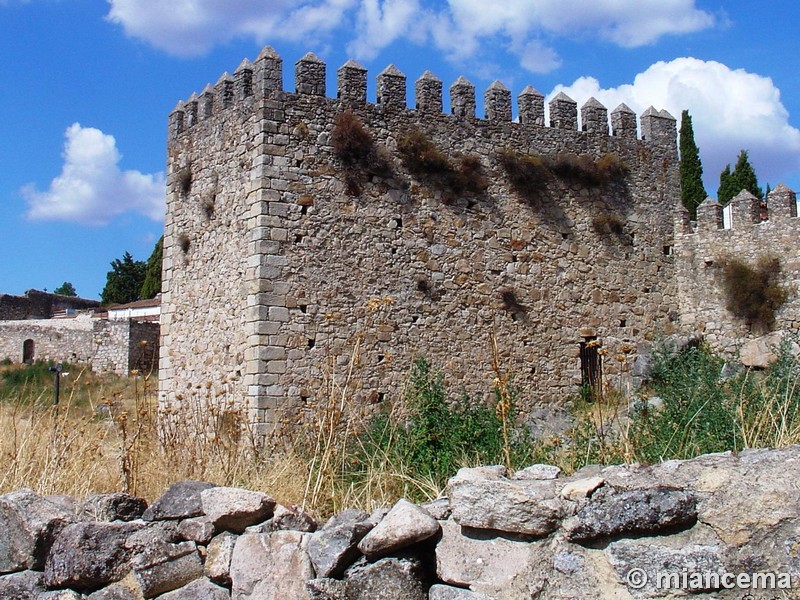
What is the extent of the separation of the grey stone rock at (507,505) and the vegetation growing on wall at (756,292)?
12586 mm

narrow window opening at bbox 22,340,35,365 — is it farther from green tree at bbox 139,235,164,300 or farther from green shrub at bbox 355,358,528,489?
green shrub at bbox 355,358,528,489

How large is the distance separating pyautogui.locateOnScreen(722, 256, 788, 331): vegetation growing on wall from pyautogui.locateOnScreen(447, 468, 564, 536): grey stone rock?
496 inches

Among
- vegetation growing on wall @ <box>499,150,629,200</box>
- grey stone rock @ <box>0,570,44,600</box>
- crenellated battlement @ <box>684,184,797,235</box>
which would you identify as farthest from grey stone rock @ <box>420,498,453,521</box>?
crenellated battlement @ <box>684,184,797,235</box>

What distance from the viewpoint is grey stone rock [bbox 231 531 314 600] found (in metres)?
4.63

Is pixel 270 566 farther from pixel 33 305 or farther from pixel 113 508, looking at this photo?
pixel 33 305

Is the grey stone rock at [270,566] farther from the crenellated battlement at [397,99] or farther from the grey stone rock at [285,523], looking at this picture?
the crenellated battlement at [397,99]

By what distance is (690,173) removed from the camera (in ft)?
91.9

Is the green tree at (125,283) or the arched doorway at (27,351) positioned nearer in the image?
the arched doorway at (27,351)

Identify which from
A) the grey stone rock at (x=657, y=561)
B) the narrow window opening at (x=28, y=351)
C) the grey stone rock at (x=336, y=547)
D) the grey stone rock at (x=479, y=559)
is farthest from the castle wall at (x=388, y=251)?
the narrow window opening at (x=28, y=351)

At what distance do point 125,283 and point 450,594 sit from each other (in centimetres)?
5291

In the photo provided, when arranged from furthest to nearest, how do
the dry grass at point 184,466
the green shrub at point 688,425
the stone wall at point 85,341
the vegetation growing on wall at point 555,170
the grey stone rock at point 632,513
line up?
the stone wall at point 85,341 → the vegetation growing on wall at point 555,170 → the dry grass at point 184,466 → the green shrub at point 688,425 → the grey stone rock at point 632,513

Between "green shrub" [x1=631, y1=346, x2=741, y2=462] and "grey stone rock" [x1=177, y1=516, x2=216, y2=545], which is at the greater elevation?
"green shrub" [x1=631, y1=346, x2=741, y2=462]

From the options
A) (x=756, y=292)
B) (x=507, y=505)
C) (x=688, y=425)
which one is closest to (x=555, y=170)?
(x=756, y=292)

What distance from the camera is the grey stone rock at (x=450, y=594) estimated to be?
4.00 metres
